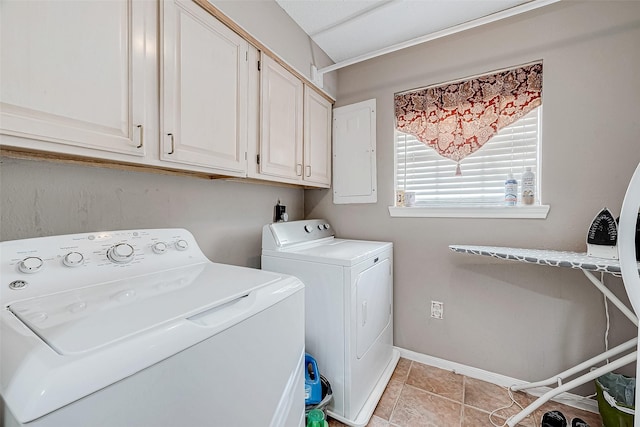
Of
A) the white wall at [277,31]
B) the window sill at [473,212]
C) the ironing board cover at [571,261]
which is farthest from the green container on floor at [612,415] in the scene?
the white wall at [277,31]

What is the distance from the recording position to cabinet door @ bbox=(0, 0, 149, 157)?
2.42ft

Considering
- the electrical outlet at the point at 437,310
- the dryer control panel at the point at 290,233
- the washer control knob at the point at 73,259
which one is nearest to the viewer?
the washer control knob at the point at 73,259

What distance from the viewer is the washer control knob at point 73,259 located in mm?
904

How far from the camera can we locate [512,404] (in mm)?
1625

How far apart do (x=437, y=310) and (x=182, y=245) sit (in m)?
1.84

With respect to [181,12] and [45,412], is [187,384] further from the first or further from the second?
[181,12]

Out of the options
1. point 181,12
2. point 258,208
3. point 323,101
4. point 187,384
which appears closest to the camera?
point 187,384

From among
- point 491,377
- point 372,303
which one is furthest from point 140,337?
point 491,377

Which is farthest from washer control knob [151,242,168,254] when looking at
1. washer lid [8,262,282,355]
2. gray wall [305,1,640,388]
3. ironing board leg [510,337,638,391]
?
ironing board leg [510,337,638,391]

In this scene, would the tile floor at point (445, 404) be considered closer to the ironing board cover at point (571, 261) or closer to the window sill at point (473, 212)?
the ironing board cover at point (571, 261)

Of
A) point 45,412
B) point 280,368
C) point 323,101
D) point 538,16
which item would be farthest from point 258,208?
point 538,16

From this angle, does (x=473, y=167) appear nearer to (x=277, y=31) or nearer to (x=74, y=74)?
(x=277, y=31)

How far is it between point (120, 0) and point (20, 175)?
2.40 ft

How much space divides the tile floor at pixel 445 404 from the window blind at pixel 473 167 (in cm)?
127
